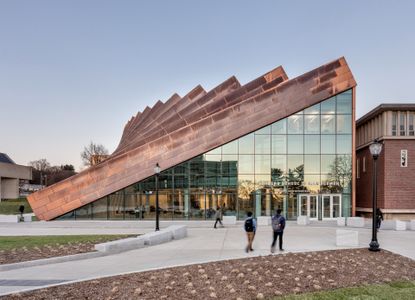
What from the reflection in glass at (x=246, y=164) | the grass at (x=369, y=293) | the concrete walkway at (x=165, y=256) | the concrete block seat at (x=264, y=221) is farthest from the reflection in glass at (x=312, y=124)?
the grass at (x=369, y=293)

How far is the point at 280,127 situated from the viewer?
30172 millimetres

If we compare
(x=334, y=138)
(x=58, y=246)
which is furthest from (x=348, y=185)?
(x=58, y=246)

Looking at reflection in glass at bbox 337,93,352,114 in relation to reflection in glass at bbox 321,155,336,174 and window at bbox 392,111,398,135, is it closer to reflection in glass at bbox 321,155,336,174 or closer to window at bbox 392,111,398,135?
reflection in glass at bbox 321,155,336,174

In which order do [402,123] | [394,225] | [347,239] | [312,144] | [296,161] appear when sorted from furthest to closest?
[402,123] → [296,161] → [312,144] → [394,225] → [347,239]

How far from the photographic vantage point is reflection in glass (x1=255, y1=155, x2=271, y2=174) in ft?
101

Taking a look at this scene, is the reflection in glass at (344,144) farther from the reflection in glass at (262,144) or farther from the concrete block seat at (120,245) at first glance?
the concrete block seat at (120,245)

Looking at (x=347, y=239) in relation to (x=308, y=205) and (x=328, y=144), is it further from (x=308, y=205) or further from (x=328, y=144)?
(x=328, y=144)

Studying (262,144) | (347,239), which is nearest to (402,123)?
(262,144)

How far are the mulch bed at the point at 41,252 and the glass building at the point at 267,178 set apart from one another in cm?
1448

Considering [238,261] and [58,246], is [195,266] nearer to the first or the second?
[238,261]

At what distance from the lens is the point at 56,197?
94.7ft

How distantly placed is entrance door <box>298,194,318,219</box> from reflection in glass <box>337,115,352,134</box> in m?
6.13

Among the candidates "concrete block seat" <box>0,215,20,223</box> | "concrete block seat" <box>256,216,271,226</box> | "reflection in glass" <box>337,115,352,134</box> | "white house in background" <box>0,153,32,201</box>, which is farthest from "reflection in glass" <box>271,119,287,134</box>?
"white house in background" <box>0,153,32,201</box>

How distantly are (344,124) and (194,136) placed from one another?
12.9 metres
